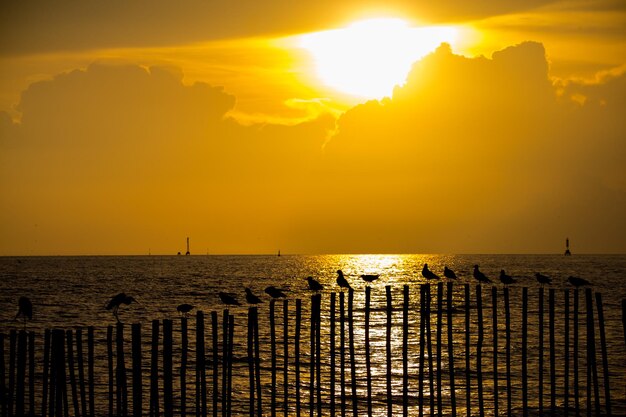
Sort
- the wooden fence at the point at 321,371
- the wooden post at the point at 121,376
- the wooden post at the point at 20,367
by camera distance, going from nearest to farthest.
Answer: the wooden post at the point at 20,367 < the wooden post at the point at 121,376 < the wooden fence at the point at 321,371

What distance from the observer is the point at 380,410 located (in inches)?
1135

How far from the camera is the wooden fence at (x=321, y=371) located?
21.3 m

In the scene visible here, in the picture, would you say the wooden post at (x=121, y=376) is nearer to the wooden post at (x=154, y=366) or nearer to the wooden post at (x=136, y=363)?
the wooden post at (x=136, y=363)

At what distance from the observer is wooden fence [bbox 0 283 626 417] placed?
2133 centimetres

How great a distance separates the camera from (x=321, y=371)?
36.8 m

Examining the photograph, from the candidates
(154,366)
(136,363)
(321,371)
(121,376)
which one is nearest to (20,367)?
(121,376)

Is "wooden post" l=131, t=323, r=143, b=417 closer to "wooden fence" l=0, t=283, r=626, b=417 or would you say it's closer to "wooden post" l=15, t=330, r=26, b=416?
"wooden fence" l=0, t=283, r=626, b=417

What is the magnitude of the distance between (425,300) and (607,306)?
48.1 meters

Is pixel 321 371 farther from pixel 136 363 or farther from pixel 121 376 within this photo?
pixel 136 363

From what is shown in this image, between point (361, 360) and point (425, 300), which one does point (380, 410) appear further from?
point (361, 360)

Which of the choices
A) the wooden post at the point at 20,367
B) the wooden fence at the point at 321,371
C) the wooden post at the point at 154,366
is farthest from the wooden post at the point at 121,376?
the wooden post at the point at 20,367

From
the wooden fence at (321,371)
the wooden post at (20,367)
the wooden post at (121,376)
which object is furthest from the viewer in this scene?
the wooden fence at (321,371)

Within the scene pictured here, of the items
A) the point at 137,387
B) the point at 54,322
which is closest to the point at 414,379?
the point at 137,387

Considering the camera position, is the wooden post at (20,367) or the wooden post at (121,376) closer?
the wooden post at (20,367)
